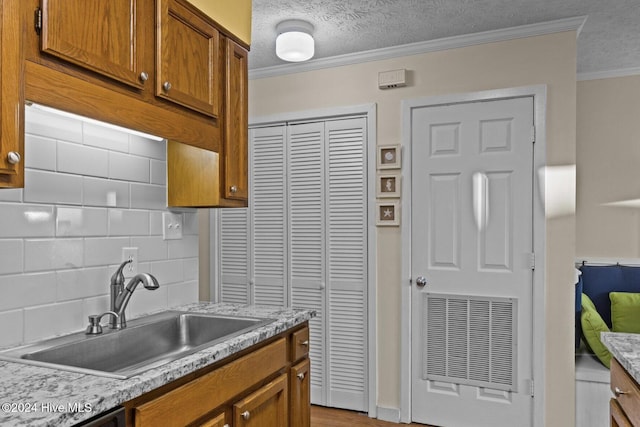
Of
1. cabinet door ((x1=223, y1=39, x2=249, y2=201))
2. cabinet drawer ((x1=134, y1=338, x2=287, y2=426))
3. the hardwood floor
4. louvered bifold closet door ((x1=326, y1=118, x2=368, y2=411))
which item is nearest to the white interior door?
the hardwood floor

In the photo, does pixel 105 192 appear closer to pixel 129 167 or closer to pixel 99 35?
pixel 129 167

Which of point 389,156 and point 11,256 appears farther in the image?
point 389,156

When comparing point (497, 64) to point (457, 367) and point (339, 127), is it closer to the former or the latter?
point (339, 127)

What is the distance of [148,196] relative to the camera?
6.82 ft

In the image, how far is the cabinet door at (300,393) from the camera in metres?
1.99

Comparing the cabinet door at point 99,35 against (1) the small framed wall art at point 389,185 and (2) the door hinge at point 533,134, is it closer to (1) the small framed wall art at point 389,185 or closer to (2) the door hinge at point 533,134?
(1) the small framed wall art at point 389,185

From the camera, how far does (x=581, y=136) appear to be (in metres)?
3.58

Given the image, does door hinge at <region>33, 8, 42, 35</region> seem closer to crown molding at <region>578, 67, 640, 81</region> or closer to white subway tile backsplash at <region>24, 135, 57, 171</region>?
white subway tile backsplash at <region>24, 135, 57, 171</region>

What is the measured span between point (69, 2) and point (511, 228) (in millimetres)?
2578

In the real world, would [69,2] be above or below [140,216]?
above

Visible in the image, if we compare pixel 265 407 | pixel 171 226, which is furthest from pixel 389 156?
pixel 265 407

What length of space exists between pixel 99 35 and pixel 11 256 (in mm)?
759

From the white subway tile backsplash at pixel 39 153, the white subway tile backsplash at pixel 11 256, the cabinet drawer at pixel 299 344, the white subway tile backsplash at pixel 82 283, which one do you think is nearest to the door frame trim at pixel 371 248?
the cabinet drawer at pixel 299 344

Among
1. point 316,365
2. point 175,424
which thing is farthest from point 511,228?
point 175,424
